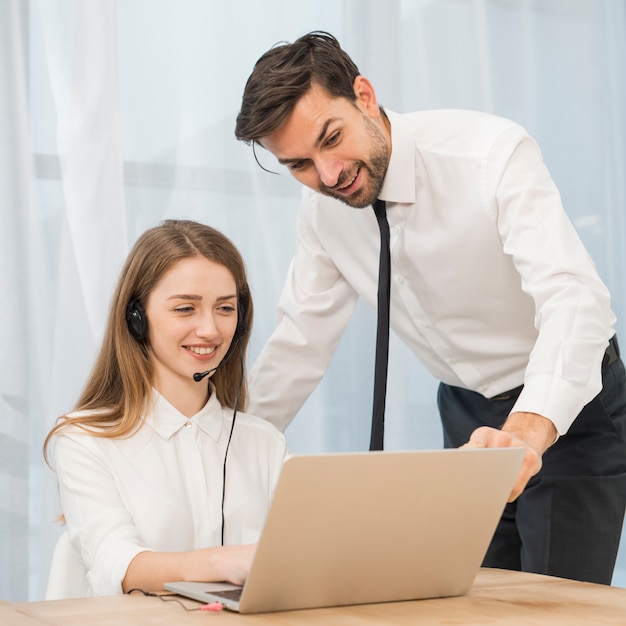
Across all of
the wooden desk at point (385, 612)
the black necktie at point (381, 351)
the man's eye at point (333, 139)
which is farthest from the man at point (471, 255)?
the wooden desk at point (385, 612)

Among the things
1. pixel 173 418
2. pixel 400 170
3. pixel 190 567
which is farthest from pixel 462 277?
pixel 190 567

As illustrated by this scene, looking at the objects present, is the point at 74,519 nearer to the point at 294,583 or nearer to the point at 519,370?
the point at 294,583

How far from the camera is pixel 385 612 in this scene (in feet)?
3.02

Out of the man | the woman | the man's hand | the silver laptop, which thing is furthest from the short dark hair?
the silver laptop

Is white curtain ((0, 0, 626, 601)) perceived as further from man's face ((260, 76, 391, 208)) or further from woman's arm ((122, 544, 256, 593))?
woman's arm ((122, 544, 256, 593))

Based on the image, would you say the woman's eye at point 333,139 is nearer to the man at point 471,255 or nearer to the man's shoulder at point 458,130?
the man at point 471,255

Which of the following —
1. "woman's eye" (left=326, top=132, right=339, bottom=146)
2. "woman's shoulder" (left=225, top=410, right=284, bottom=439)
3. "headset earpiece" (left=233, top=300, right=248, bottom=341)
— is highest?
"woman's eye" (left=326, top=132, right=339, bottom=146)

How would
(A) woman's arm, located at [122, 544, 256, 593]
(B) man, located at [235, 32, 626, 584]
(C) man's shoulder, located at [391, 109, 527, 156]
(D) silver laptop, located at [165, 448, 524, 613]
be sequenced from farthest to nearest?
(C) man's shoulder, located at [391, 109, 527, 156], (B) man, located at [235, 32, 626, 584], (A) woman's arm, located at [122, 544, 256, 593], (D) silver laptop, located at [165, 448, 524, 613]

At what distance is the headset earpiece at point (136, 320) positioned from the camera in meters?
1.52

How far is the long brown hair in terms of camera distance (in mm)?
1485

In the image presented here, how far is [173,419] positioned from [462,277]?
1.81 feet

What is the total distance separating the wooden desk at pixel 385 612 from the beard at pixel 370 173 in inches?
28.5

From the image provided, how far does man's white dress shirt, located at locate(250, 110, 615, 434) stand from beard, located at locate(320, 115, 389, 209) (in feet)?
0.16

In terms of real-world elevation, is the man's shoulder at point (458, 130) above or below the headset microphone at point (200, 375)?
above
